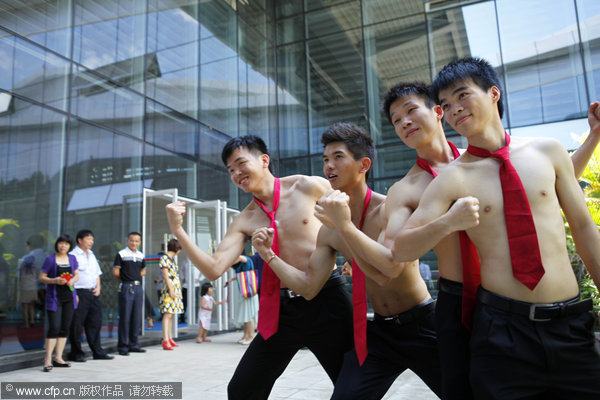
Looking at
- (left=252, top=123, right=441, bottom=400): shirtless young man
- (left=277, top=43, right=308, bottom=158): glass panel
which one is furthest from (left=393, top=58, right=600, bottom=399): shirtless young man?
(left=277, top=43, right=308, bottom=158): glass panel

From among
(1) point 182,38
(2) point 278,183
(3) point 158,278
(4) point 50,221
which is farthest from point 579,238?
(1) point 182,38

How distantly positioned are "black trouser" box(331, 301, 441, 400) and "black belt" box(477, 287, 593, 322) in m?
0.63

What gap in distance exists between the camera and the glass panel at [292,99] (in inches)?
550

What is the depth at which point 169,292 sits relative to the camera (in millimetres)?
7664

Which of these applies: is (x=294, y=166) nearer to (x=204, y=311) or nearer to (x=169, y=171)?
(x=169, y=171)

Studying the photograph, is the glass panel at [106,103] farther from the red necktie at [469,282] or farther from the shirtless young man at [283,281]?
the red necktie at [469,282]

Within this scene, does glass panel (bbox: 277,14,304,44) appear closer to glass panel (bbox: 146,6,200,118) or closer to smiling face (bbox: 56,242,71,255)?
glass panel (bbox: 146,6,200,118)

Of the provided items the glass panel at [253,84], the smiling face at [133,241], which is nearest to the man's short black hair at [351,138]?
the smiling face at [133,241]

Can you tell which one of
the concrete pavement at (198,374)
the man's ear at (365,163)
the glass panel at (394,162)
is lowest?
the concrete pavement at (198,374)

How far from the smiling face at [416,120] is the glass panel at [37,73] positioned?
254 inches

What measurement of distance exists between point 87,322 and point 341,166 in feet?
18.3

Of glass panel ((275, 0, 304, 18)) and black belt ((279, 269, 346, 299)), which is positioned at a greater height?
glass panel ((275, 0, 304, 18))

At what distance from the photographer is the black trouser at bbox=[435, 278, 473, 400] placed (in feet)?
5.84

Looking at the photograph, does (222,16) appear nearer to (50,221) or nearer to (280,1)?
(280,1)
